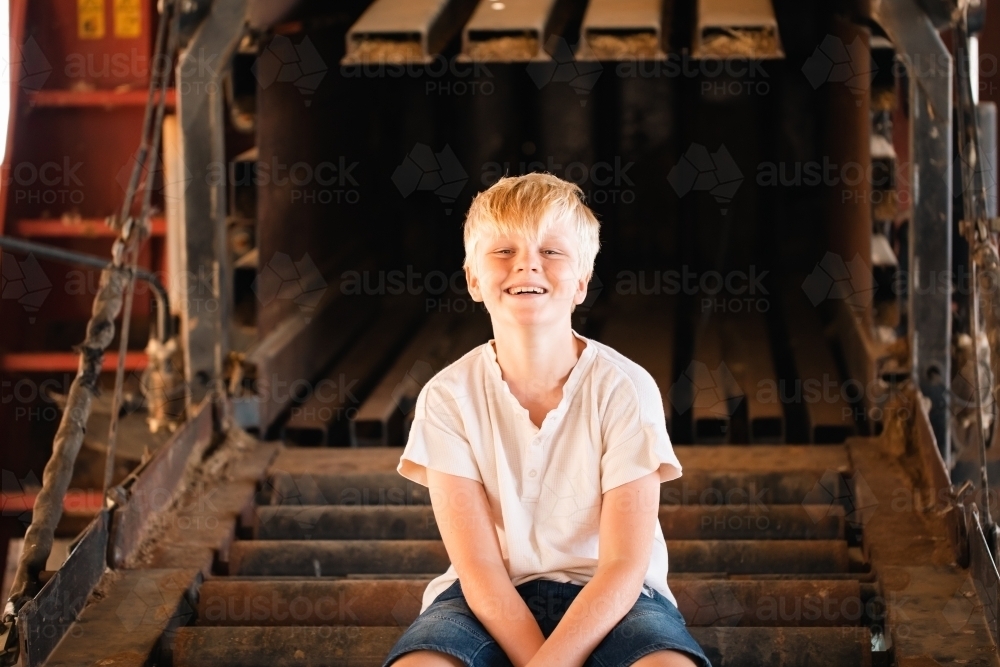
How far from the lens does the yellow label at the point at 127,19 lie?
204 inches

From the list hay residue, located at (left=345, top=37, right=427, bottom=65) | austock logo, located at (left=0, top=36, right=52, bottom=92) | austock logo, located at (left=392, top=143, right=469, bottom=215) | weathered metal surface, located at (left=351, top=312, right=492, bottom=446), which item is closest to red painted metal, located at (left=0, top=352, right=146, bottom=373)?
austock logo, located at (left=0, top=36, right=52, bottom=92)

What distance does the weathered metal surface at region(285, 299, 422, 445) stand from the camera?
379 centimetres

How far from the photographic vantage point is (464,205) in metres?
5.43

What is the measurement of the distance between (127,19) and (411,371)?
2080 mm

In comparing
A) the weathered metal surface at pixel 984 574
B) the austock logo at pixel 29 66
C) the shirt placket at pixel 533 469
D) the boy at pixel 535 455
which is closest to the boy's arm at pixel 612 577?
the boy at pixel 535 455

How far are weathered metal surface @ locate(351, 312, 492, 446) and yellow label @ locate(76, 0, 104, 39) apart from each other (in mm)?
1801

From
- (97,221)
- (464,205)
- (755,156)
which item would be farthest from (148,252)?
(755,156)

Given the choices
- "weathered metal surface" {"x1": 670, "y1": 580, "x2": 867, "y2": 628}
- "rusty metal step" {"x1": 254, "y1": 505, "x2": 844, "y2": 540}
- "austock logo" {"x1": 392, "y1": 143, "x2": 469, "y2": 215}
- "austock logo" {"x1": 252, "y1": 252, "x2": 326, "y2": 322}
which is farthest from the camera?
"austock logo" {"x1": 392, "y1": 143, "x2": 469, "y2": 215}

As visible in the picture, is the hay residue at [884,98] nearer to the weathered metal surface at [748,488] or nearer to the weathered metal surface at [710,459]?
the weathered metal surface at [710,459]

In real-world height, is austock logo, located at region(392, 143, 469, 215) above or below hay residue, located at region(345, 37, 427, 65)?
below

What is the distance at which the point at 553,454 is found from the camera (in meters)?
2.07

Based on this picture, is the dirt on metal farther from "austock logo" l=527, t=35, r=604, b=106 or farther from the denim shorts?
"austock logo" l=527, t=35, r=604, b=106

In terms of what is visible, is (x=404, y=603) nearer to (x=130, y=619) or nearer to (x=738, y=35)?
(x=130, y=619)

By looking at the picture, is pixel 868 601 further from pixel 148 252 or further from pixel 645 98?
pixel 148 252
